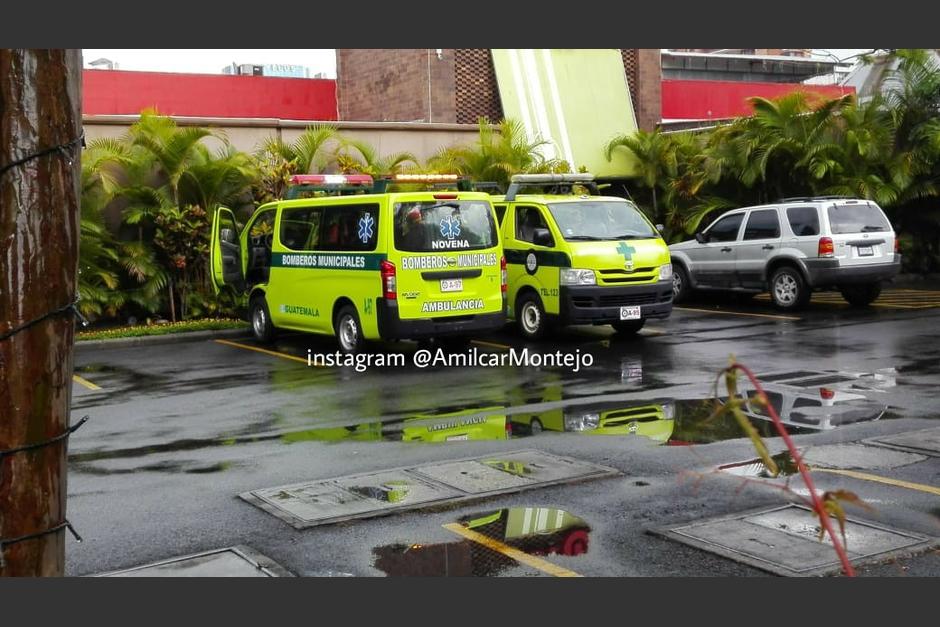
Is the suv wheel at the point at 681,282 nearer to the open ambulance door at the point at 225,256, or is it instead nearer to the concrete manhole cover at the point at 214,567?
the open ambulance door at the point at 225,256

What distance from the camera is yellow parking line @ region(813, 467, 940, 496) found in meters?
7.73

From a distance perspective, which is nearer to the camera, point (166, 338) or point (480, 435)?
point (480, 435)

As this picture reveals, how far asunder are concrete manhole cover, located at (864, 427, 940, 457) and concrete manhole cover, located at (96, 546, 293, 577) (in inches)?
205

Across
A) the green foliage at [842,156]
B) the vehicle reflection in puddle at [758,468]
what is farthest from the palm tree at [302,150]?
the vehicle reflection in puddle at [758,468]

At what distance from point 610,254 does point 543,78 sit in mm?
12616

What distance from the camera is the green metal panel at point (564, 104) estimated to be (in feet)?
87.7

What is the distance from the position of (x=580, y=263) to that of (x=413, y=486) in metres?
7.73

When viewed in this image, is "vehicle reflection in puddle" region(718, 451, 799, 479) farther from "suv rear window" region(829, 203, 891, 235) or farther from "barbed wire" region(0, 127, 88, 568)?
"suv rear window" region(829, 203, 891, 235)

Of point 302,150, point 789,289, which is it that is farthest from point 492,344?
point 302,150

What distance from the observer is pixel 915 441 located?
29.9 feet

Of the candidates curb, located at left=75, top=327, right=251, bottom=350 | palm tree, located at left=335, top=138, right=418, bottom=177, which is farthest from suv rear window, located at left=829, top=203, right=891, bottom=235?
curb, located at left=75, top=327, right=251, bottom=350

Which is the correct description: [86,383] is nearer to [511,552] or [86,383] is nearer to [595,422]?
[595,422]

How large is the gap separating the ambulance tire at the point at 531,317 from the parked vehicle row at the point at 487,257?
2 cm

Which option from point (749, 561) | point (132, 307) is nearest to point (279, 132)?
point (132, 307)
